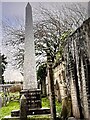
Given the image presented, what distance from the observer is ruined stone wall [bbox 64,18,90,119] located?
2014 millimetres

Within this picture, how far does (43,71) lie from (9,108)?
0.48 meters

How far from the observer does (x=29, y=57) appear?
254cm

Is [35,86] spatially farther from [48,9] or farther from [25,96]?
[48,9]

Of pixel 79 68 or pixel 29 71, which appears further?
pixel 29 71

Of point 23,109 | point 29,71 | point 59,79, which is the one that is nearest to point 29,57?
point 29,71

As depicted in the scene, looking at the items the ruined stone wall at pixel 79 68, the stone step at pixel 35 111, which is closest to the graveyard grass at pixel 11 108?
the stone step at pixel 35 111

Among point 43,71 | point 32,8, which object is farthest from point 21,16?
point 43,71

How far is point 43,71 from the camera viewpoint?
250 centimetres

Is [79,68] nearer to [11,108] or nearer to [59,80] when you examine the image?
[59,80]

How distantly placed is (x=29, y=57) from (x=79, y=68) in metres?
0.60

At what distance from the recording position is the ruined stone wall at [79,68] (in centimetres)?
201

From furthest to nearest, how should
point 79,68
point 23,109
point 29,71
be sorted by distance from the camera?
point 29,71 → point 23,109 → point 79,68

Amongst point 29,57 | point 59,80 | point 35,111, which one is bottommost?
point 35,111

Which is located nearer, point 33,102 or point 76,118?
point 76,118
